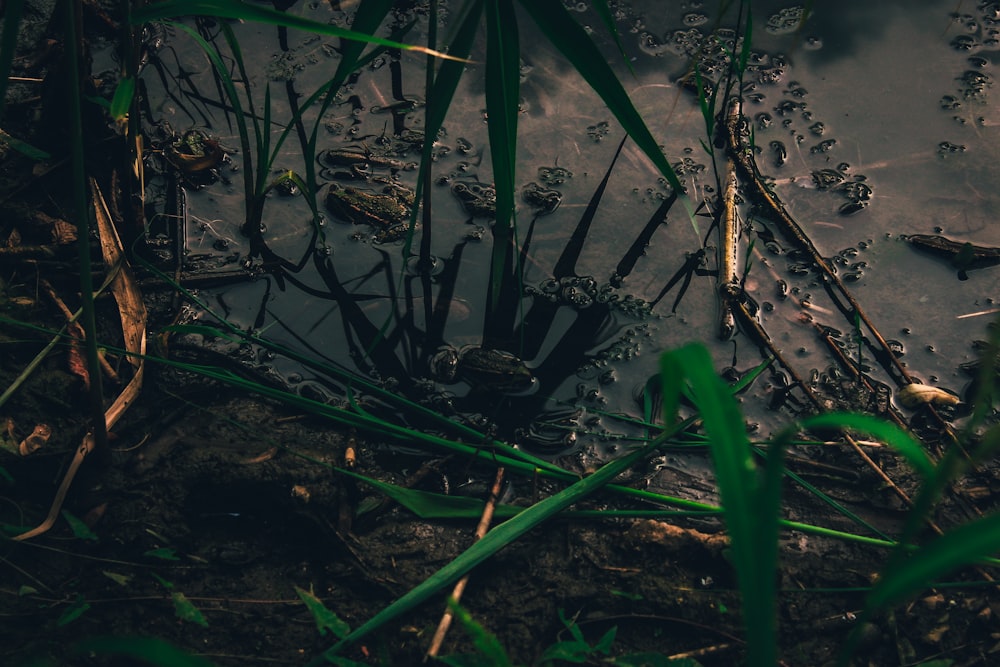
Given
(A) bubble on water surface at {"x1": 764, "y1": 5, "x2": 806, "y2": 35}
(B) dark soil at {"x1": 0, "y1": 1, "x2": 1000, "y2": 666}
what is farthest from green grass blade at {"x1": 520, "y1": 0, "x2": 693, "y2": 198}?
(A) bubble on water surface at {"x1": 764, "y1": 5, "x2": 806, "y2": 35}

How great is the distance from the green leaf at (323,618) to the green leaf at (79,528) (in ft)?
1.19

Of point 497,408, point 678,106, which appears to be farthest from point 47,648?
point 678,106

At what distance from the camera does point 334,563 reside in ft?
4.38

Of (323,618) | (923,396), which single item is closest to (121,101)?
(323,618)

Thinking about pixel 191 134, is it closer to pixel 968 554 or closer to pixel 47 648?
pixel 47 648

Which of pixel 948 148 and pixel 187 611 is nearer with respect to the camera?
pixel 187 611

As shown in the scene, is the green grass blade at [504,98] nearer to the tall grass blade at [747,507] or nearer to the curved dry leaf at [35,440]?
the tall grass blade at [747,507]

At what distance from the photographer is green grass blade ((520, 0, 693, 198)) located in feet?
4.48

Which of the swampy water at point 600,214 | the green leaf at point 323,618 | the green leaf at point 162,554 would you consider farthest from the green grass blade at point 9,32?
the green leaf at point 323,618

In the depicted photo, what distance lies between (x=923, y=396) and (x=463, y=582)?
38.3 inches

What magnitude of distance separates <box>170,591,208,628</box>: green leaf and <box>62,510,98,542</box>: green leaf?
19 cm

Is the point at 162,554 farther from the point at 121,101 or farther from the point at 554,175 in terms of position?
the point at 554,175

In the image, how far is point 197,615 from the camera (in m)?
1.23

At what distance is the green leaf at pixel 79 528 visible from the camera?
1306 millimetres
